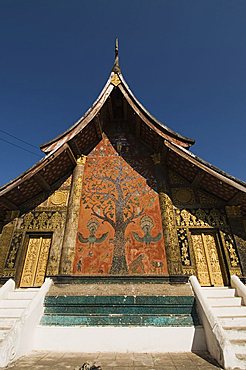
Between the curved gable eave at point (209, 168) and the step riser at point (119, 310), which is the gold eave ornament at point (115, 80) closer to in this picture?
the curved gable eave at point (209, 168)

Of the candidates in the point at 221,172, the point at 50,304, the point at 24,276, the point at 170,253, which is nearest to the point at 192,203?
the point at 221,172

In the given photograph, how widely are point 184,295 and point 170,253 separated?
1.18m

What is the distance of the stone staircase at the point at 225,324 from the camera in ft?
10.3

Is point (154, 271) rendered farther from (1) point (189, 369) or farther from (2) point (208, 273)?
(1) point (189, 369)

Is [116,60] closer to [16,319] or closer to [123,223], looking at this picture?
[123,223]

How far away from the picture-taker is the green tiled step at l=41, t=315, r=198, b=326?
4.54 meters

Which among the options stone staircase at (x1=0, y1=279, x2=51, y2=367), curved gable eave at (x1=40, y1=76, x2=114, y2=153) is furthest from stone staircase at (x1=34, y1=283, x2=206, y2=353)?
curved gable eave at (x1=40, y1=76, x2=114, y2=153)

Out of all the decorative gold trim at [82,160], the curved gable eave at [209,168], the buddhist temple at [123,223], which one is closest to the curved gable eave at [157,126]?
the buddhist temple at [123,223]

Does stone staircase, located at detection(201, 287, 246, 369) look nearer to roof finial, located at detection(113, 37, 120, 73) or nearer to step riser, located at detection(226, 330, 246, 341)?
step riser, located at detection(226, 330, 246, 341)

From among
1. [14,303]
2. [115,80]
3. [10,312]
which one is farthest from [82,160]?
[10,312]

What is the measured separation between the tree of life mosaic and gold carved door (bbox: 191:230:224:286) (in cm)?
102

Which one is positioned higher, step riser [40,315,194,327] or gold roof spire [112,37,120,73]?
gold roof spire [112,37,120,73]

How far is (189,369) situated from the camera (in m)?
3.10

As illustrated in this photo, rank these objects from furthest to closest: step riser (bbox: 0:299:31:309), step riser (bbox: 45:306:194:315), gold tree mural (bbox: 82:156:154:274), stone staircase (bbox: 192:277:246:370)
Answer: gold tree mural (bbox: 82:156:154:274) < step riser (bbox: 0:299:31:309) < step riser (bbox: 45:306:194:315) < stone staircase (bbox: 192:277:246:370)
